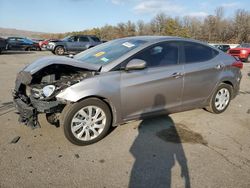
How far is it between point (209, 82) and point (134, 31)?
197 feet

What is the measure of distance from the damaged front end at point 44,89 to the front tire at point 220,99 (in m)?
2.82

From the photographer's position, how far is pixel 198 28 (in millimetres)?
55156

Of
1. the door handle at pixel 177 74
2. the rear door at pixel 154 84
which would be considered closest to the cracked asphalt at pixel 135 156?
the rear door at pixel 154 84

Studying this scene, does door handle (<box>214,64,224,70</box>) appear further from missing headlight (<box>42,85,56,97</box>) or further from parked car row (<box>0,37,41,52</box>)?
parked car row (<box>0,37,41,52</box>)

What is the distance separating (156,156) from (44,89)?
1936mm

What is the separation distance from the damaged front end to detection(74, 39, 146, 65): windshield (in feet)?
1.43

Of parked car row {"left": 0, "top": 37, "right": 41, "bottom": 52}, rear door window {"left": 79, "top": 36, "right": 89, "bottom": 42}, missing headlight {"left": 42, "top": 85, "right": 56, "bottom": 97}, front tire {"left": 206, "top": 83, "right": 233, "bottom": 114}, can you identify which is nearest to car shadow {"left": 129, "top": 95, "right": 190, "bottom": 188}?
front tire {"left": 206, "top": 83, "right": 233, "bottom": 114}

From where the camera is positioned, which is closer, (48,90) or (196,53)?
(48,90)

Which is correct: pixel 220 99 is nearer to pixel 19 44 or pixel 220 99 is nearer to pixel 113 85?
pixel 113 85

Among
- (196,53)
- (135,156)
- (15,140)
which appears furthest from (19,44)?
(135,156)

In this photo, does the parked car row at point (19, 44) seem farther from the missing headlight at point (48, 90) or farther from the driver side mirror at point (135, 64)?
the driver side mirror at point (135, 64)

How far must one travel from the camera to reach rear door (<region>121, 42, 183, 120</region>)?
12.6 ft

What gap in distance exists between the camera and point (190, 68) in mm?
4488

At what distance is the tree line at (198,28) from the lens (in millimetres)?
49781
